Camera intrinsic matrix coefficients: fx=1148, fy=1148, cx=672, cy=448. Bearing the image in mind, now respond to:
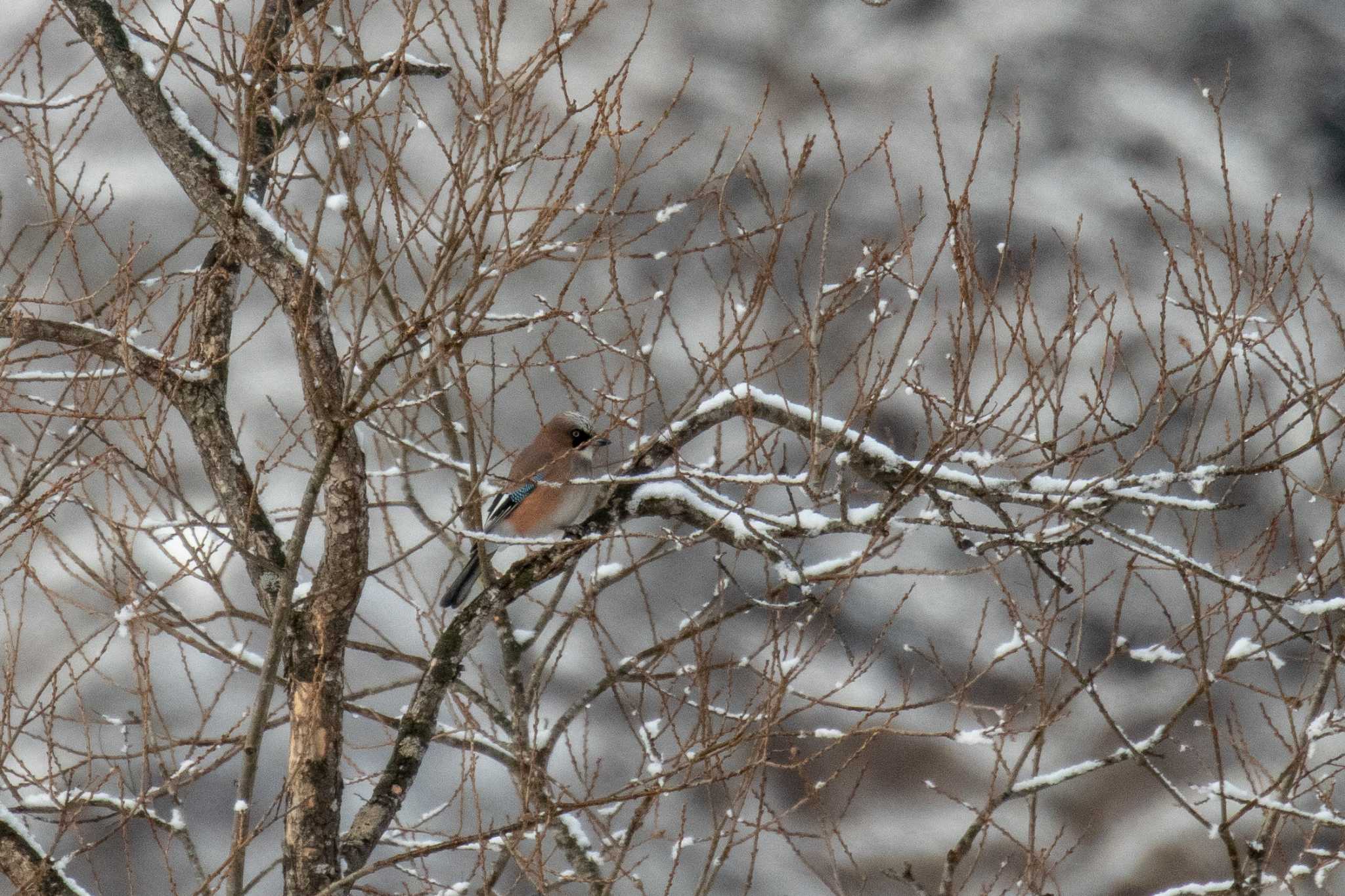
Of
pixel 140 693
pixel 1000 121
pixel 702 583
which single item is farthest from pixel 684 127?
pixel 140 693

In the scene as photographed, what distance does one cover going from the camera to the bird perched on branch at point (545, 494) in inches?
177

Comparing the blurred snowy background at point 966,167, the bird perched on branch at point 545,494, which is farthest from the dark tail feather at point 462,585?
the blurred snowy background at point 966,167

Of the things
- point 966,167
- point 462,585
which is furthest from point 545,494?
point 966,167

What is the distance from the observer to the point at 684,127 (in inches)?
332

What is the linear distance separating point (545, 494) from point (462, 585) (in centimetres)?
52

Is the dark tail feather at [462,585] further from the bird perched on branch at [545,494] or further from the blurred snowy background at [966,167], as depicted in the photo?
the blurred snowy background at [966,167]

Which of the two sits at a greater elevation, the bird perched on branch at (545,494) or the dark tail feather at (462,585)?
the bird perched on branch at (545,494)

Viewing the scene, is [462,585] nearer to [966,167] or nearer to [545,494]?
[545,494]

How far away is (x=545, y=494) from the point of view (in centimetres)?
473

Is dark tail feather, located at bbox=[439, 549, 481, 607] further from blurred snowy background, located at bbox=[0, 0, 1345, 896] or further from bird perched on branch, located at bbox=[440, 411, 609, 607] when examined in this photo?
blurred snowy background, located at bbox=[0, 0, 1345, 896]

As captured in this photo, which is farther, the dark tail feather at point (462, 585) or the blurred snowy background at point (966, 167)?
the blurred snowy background at point (966, 167)

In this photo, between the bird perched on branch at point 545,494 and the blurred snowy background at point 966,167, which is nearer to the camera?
the bird perched on branch at point 545,494

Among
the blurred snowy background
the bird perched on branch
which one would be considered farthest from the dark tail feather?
the blurred snowy background

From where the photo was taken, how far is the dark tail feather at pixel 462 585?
441cm
